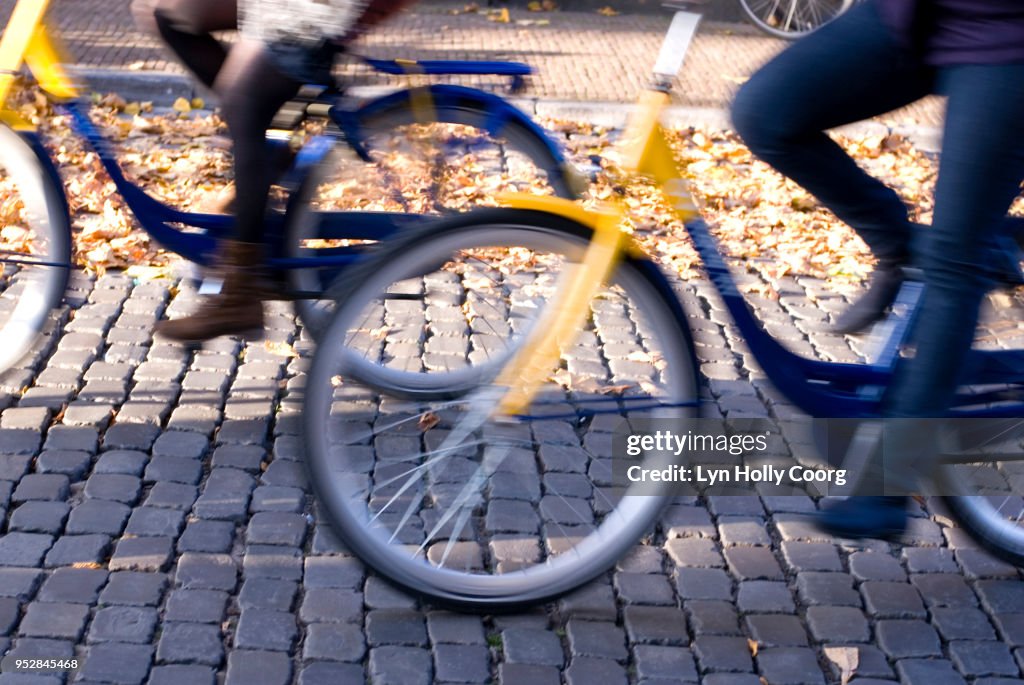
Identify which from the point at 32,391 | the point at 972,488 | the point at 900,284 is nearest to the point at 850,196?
the point at 900,284

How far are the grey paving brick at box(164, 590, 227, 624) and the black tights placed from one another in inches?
32.8

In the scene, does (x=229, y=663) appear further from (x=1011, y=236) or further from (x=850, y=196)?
(x=1011, y=236)

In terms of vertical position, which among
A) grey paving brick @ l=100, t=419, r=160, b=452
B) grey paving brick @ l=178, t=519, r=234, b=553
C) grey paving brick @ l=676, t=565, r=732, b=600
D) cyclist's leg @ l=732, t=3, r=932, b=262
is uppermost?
cyclist's leg @ l=732, t=3, r=932, b=262

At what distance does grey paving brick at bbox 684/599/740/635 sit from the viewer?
2.94 m

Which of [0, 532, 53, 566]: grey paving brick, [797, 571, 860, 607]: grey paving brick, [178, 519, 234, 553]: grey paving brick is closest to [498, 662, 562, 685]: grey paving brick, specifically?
[797, 571, 860, 607]: grey paving brick

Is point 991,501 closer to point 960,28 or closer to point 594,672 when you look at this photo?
point 594,672

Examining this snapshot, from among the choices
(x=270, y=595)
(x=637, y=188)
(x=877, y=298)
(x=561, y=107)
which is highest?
(x=877, y=298)

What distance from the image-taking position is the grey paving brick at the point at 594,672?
8.99 feet

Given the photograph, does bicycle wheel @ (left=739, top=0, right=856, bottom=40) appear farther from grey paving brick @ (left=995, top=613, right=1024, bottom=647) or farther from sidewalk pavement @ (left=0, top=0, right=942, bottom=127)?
grey paving brick @ (left=995, top=613, right=1024, bottom=647)

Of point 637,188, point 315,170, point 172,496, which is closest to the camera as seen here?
point 172,496

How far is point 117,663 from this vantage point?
106 inches

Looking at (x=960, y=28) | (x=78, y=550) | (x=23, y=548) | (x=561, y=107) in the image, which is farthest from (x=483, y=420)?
(x=561, y=107)

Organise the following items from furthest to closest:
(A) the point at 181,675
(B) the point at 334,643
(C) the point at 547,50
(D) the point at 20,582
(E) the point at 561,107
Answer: (C) the point at 547,50
(E) the point at 561,107
(D) the point at 20,582
(B) the point at 334,643
(A) the point at 181,675

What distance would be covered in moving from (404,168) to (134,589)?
4.28 feet
